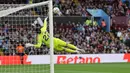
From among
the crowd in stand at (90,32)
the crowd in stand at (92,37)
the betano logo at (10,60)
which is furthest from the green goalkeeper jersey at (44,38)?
the crowd in stand at (92,37)

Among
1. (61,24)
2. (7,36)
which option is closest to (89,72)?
(7,36)

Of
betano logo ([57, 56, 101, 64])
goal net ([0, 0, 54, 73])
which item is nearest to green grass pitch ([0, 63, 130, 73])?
goal net ([0, 0, 54, 73])

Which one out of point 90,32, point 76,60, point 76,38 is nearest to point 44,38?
point 76,60

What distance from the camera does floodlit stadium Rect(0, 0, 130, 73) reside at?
21422 millimetres

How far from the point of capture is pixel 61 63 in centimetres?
2658

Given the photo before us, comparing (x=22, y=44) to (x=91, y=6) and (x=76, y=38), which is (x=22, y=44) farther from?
(x=91, y=6)

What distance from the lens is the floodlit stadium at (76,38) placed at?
70.3ft

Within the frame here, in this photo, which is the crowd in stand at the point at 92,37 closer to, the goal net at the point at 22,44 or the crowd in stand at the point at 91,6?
the goal net at the point at 22,44

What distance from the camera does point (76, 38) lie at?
2931 cm

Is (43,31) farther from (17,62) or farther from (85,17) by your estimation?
(85,17)

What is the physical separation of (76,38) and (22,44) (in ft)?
27.1

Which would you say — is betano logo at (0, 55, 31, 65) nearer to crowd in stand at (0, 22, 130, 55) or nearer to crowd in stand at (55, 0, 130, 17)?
crowd in stand at (0, 22, 130, 55)

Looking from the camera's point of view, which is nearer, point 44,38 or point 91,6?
point 44,38

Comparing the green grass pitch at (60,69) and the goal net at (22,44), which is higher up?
the goal net at (22,44)
